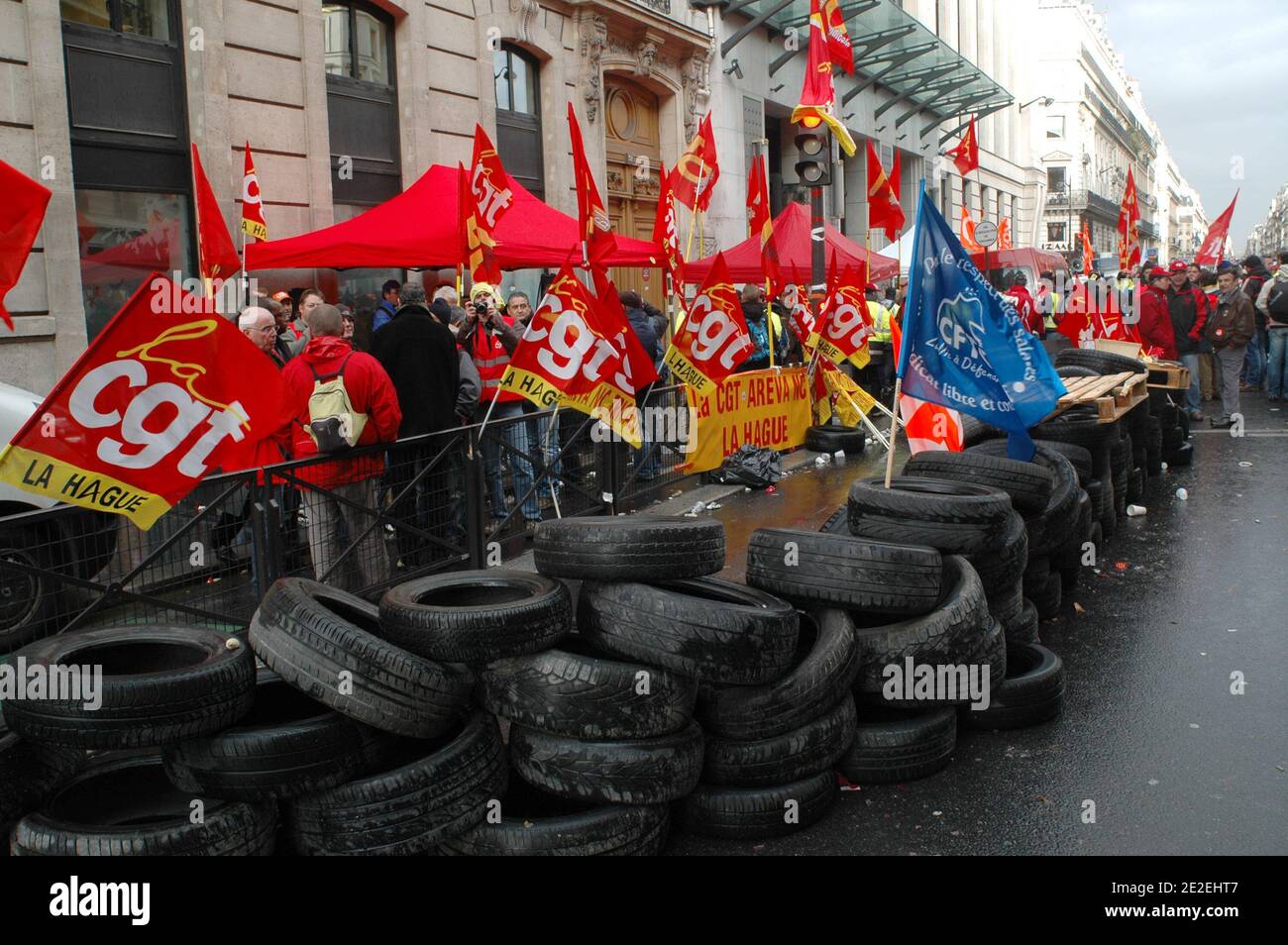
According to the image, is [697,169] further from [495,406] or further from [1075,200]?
[1075,200]

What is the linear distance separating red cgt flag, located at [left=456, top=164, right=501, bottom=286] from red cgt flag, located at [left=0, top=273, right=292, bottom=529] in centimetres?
370

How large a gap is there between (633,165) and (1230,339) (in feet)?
33.7

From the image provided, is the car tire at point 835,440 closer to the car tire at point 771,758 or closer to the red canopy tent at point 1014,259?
the car tire at point 771,758

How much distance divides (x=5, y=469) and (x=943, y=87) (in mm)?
36277

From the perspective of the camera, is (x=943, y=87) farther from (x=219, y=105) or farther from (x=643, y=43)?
(x=219, y=105)

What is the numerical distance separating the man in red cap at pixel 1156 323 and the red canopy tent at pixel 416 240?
8213mm

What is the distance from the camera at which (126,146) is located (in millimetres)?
11422

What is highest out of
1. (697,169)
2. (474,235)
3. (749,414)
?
(697,169)

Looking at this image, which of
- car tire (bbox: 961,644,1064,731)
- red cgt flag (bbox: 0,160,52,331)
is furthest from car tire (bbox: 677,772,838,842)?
red cgt flag (bbox: 0,160,52,331)

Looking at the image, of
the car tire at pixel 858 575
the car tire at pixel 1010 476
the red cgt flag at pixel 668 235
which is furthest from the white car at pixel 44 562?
the red cgt flag at pixel 668 235

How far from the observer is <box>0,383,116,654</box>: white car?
17.7 ft

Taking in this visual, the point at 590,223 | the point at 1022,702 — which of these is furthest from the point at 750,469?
the point at 1022,702

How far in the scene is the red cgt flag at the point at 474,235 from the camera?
8.57 meters
